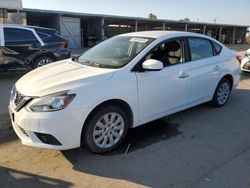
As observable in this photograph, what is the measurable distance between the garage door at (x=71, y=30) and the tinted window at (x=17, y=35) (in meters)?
18.3

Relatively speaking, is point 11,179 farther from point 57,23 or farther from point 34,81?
point 57,23

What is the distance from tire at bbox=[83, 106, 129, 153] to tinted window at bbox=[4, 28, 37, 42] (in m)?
5.72

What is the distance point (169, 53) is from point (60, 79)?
1873 mm

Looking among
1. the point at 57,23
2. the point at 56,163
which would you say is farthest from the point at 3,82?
the point at 57,23

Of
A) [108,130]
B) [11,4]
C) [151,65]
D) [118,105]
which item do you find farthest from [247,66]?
[11,4]

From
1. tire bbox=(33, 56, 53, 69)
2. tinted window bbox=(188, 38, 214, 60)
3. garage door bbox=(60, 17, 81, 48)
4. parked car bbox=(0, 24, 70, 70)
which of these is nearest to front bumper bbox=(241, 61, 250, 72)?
tinted window bbox=(188, 38, 214, 60)

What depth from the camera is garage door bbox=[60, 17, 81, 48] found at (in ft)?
84.6

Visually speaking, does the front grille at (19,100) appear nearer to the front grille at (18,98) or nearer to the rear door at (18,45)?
the front grille at (18,98)

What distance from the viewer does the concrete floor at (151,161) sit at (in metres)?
2.88

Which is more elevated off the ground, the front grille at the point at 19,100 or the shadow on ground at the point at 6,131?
the front grille at the point at 19,100

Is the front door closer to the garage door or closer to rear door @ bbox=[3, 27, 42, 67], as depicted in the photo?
rear door @ bbox=[3, 27, 42, 67]

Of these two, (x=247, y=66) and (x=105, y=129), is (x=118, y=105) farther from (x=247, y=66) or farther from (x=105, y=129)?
(x=247, y=66)

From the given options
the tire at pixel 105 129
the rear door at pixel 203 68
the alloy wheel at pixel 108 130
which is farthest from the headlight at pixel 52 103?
the rear door at pixel 203 68

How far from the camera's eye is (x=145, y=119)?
3818mm
